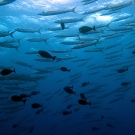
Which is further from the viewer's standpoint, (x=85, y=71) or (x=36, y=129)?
(x=36, y=129)

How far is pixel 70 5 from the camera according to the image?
12.6 m

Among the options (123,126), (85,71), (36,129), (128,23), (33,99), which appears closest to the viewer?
(128,23)

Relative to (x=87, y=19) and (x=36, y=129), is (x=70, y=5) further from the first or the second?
(x=36, y=129)

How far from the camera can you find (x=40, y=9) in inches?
486

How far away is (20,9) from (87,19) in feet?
17.8

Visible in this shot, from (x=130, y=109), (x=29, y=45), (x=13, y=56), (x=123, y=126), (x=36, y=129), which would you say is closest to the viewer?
(x=29, y=45)

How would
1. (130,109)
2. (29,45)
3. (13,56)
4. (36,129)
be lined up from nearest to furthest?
(29,45), (13,56), (36,129), (130,109)

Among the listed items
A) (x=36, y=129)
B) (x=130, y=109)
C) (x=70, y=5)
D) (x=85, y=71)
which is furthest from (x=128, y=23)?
(x=130, y=109)

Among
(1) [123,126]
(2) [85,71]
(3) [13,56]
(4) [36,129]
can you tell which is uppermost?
(3) [13,56]

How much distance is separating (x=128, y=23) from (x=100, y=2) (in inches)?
107

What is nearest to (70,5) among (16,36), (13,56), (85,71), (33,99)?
(16,36)

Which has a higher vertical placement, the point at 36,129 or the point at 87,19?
the point at 87,19

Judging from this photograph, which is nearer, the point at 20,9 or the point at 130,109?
the point at 20,9

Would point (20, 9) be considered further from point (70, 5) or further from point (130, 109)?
point (130, 109)
